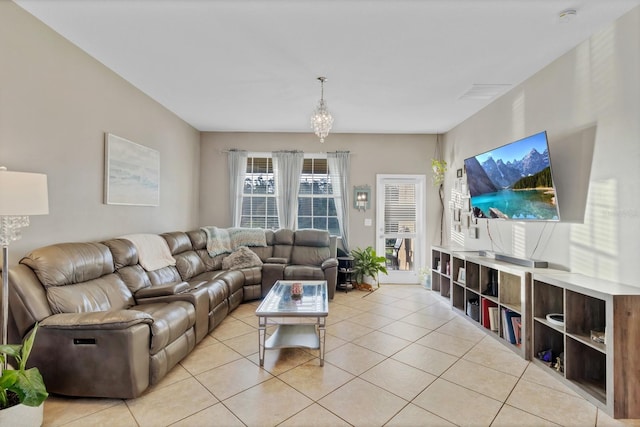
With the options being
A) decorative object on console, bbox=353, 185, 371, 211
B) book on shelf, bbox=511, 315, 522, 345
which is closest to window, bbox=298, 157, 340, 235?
decorative object on console, bbox=353, 185, 371, 211

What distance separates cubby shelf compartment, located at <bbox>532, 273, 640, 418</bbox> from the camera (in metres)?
1.91

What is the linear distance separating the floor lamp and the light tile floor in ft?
2.72

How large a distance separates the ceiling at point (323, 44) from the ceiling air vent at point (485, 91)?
0.08 m

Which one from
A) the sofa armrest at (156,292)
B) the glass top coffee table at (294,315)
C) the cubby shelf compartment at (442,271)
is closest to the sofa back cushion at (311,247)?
the glass top coffee table at (294,315)

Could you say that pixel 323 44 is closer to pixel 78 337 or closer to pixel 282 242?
pixel 78 337

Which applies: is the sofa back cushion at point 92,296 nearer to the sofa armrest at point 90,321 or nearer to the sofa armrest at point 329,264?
the sofa armrest at point 90,321

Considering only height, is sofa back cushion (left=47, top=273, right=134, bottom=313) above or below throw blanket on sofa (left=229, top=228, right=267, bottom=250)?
below

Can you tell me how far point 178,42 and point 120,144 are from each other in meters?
Result: 1.39

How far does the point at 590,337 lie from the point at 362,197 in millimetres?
3713

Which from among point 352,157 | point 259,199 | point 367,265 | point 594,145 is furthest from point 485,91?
point 259,199

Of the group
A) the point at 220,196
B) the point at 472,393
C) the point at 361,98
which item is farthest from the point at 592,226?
the point at 220,196

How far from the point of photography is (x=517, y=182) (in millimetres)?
3041

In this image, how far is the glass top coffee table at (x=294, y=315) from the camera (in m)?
2.55

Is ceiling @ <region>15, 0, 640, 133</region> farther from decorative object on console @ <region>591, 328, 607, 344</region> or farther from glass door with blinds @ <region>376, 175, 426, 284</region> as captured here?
decorative object on console @ <region>591, 328, 607, 344</region>
